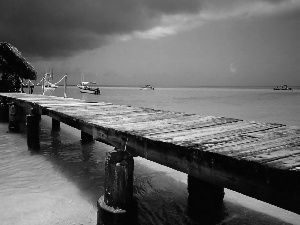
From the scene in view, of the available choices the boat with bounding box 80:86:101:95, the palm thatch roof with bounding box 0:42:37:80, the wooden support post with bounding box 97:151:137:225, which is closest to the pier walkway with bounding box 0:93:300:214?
the wooden support post with bounding box 97:151:137:225

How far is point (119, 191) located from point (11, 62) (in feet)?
73.2

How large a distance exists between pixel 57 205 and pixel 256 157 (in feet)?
12.2

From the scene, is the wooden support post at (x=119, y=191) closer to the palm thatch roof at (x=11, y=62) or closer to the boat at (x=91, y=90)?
the palm thatch roof at (x=11, y=62)

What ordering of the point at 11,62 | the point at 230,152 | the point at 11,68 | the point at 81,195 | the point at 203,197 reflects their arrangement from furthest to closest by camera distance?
the point at 11,62, the point at 11,68, the point at 81,195, the point at 203,197, the point at 230,152

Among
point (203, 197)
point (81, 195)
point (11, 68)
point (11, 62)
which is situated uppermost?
point (11, 62)

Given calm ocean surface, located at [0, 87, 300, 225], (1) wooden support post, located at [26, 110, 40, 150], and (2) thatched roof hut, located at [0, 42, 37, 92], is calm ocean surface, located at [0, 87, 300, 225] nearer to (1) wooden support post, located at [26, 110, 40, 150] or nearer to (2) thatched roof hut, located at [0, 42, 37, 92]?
(1) wooden support post, located at [26, 110, 40, 150]

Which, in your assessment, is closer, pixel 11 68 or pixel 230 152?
pixel 230 152

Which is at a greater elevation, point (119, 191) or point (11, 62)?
point (11, 62)

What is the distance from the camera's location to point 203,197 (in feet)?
14.4

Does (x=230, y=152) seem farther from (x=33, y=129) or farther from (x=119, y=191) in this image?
(x=33, y=129)

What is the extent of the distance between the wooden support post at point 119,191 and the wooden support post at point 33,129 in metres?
5.78

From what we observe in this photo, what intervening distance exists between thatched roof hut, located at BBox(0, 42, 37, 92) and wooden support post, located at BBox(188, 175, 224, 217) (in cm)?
1891

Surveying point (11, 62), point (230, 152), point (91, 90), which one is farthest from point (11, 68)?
point (91, 90)

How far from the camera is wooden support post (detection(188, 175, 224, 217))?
14.2ft
